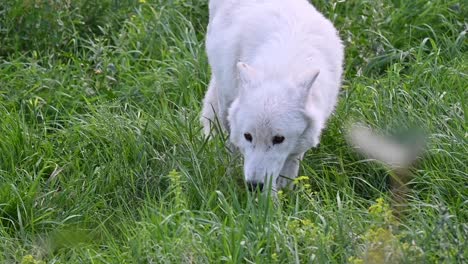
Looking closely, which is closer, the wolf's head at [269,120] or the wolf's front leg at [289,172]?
the wolf's head at [269,120]

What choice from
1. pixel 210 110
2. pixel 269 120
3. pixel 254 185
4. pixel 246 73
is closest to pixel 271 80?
pixel 246 73

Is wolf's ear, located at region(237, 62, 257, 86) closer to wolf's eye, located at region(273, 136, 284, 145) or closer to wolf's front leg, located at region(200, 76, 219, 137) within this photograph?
wolf's eye, located at region(273, 136, 284, 145)

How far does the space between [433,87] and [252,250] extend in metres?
2.46

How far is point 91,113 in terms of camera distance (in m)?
7.27

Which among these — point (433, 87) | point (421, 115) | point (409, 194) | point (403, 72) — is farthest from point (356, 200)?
point (403, 72)

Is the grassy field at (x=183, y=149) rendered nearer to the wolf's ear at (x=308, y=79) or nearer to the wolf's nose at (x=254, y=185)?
the wolf's nose at (x=254, y=185)

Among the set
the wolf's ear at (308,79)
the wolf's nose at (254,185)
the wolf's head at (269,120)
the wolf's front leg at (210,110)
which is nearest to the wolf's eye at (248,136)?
the wolf's head at (269,120)

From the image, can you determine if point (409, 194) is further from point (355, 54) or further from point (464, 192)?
point (355, 54)

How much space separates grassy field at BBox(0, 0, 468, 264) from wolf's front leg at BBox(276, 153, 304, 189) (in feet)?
0.47

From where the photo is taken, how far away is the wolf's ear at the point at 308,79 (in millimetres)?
5586

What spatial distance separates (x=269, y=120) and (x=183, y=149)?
39.9 inches

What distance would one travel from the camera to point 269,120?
217 inches

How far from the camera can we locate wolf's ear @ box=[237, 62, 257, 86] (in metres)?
5.66

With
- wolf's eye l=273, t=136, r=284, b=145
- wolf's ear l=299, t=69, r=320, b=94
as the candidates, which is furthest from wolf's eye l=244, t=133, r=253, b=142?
wolf's ear l=299, t=69, r=320, b=94
